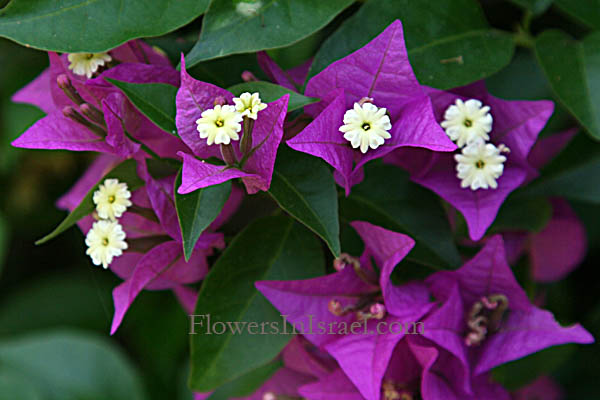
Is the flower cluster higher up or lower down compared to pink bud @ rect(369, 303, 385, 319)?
higher up

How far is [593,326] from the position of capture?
878mm

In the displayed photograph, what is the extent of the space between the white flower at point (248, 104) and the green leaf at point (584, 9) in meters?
0.38

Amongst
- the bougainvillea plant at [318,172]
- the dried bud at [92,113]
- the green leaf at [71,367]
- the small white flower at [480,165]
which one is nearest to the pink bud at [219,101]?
the bougainvillea plant at [318,172]

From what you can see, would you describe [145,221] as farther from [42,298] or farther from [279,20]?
[42,298]

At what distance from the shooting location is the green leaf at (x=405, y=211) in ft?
2.05

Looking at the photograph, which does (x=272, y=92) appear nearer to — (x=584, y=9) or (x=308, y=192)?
(x=308, y=192)

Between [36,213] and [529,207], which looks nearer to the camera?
[529,207]

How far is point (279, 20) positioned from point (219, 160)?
5.3 inches

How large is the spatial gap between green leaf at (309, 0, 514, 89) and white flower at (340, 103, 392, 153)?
7 centimetres

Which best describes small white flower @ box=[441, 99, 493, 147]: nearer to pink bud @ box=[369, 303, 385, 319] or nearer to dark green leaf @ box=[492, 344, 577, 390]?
pink bud @ box=[369, 303, 385, 319]

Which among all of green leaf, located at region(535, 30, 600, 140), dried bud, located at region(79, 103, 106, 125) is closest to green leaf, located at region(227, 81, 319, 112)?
dried bud, located at region(79, 103, 106, 125)

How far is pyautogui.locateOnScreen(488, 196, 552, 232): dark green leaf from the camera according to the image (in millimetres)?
706

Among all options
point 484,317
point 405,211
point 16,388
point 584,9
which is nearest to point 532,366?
point 484,317

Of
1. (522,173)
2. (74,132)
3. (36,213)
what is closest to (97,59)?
(74,132)
